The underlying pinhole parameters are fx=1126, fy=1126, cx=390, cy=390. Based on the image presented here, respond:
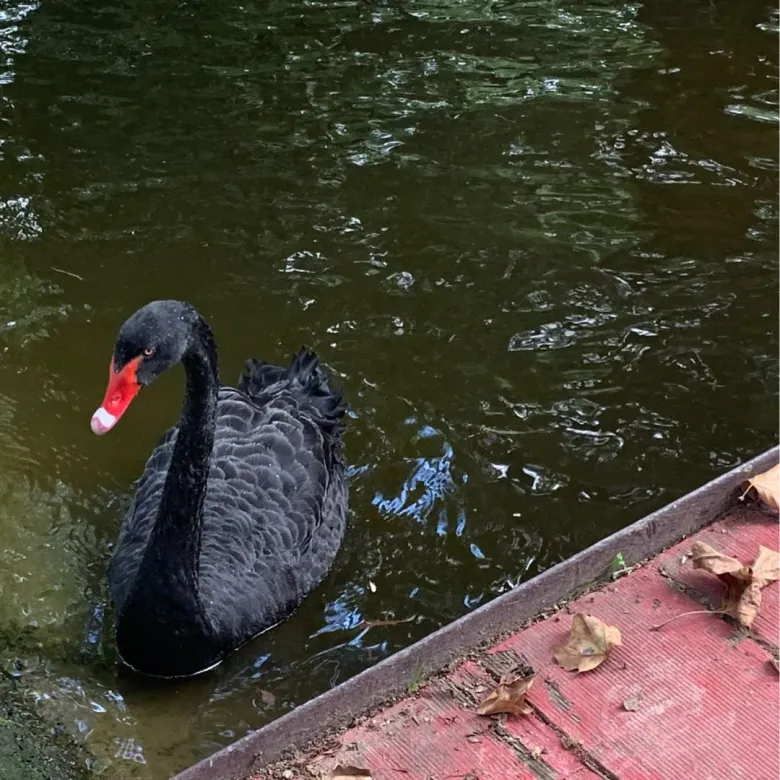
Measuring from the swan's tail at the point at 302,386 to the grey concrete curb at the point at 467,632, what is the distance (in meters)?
1.30

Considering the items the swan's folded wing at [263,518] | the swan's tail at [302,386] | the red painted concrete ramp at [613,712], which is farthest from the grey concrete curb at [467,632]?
the swan's tail at [302,386]

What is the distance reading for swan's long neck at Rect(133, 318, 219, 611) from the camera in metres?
3.12

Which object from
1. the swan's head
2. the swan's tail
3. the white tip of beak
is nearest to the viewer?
the white tip of beak

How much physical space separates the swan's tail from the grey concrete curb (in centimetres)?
130

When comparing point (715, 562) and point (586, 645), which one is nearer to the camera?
point (586, 645)

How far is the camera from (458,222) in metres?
5.68

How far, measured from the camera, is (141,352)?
2762 millimetres

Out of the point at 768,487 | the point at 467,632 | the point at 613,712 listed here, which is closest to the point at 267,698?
the point at 467,632

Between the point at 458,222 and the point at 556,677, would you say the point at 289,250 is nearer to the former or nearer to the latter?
the point at 458,222

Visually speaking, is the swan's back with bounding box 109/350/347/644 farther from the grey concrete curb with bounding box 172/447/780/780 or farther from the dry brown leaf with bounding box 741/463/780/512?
the dry brown leaf with bounding box 741/463/780/512

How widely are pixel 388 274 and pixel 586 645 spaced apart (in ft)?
9.15

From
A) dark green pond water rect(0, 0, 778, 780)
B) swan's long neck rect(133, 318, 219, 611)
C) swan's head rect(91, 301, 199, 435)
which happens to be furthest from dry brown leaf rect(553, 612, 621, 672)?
swan's head rect(91, 301, 199, 435)

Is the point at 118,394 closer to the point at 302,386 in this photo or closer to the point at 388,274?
the point at 302,386

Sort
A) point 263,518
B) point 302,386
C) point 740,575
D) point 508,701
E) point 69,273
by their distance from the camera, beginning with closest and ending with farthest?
point 508,701 < point 740,575 < point 263,518 < point 302,386 < point 69,273
